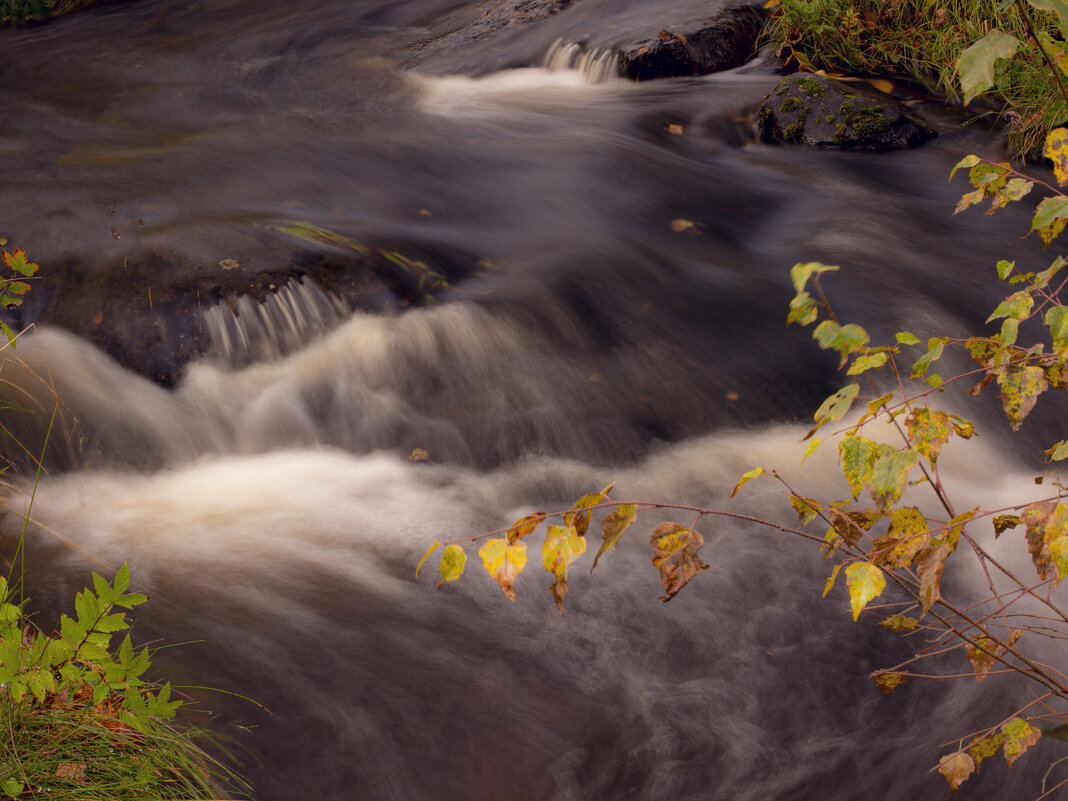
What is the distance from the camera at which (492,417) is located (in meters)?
3.99

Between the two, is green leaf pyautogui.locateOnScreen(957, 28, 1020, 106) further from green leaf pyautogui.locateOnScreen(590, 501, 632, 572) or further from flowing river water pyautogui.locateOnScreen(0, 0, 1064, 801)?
flowing river water pyautogui.locateOnScreen(0, 0, 1064, 801)

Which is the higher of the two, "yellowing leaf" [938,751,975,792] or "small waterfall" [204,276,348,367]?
"small waterfall" [204,276,348,367]

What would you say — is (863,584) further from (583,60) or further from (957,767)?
(583,60)

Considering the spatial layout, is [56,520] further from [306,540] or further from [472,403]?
[472,403]

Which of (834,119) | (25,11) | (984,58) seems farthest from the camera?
(25,11)

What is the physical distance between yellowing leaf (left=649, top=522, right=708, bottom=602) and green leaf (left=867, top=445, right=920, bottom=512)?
303 mm

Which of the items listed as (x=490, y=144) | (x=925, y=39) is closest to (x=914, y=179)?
(x=925, y=39)

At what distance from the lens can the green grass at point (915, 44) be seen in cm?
591

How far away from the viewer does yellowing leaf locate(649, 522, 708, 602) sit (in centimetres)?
158

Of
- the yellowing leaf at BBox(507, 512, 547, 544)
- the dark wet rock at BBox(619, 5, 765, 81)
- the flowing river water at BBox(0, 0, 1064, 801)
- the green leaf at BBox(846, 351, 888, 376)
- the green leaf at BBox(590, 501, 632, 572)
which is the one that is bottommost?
A: the flowing river water at BBox(0, 0, 1064, 801)

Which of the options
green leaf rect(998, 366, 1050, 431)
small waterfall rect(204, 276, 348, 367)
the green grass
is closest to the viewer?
green leaf rect(998, 366, 1050, 431)

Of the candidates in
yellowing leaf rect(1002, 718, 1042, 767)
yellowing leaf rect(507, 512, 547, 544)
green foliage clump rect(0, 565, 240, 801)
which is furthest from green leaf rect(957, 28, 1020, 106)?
Answer: green foliage clump rect(0, 565, 240, 801)

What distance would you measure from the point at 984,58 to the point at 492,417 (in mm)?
2827

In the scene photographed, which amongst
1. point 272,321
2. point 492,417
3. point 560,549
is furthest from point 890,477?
point 272,321
